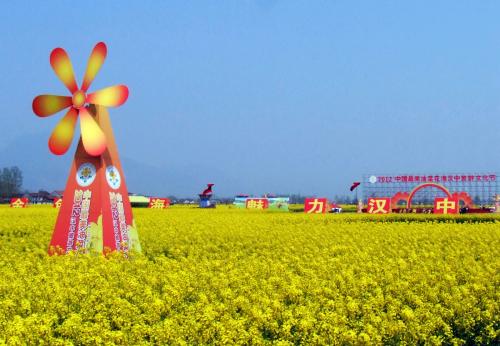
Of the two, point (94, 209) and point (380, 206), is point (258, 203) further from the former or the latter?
point (94, 209)

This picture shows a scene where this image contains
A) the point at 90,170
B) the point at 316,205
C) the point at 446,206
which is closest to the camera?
the point at 90,170

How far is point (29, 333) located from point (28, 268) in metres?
4.68

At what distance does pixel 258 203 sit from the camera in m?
42.2

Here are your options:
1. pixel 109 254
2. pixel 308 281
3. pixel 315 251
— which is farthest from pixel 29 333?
pixel 315 251

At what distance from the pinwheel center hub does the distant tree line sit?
89467 millimetres

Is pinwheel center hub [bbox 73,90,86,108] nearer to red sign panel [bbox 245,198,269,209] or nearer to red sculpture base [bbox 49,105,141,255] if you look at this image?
red sculpture base [bbox 49,105,141,255]

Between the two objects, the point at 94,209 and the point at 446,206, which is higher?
the point at 446,206

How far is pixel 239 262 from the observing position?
10.0 metres

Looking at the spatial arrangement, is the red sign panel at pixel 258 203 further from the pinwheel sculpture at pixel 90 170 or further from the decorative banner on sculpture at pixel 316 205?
the pinwheel sculpture at pixel 90 170

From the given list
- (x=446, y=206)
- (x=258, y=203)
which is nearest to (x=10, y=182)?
(x=258, y=203)

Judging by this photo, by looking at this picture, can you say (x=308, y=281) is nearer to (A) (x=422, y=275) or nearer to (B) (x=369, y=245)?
(A) (x=422, y=275)

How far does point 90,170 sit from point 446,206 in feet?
63.1

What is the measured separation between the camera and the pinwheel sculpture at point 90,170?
12.0 metres

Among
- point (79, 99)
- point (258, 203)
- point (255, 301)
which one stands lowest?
point (255, 301)
